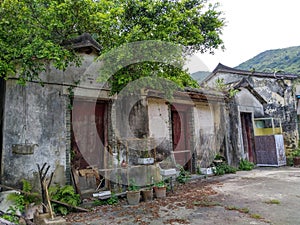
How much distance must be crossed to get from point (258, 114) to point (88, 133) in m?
9.10

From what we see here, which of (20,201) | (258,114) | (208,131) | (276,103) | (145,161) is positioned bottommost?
(20,201)

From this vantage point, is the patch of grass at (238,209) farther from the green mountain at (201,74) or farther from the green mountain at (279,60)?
the green mountain at (279,60)

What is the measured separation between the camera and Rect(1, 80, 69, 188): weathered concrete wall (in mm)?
4566

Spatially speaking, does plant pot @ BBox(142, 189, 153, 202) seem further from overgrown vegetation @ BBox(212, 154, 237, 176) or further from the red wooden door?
overgrown vegetation @ BBox(212, 154, 237, 176)

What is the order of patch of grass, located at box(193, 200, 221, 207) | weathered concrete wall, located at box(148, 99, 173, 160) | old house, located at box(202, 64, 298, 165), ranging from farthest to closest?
old house, located at box(202, 64, 298, 165) → weathered concrete wall, located at box(148, 99, 173, 160) → patch of grass, located at box(193, 200, 221, 207)

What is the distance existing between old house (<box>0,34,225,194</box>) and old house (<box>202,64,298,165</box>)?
7.25ft

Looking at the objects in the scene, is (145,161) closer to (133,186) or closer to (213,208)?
(133,186)

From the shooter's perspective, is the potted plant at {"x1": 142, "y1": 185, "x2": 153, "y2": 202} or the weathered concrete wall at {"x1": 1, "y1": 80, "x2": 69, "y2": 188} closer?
the weathered concrete wall at {"x1": 1, "y1": 80, "x2": 69, "y2": 188}

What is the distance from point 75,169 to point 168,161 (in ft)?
10.0

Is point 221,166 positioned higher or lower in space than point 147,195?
higher

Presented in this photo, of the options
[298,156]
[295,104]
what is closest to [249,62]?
[295,104]

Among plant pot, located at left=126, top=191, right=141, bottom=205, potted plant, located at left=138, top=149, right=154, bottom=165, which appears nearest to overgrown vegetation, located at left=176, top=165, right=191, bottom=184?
potted plant, located at left=138, top=149, right=154, bottom=165

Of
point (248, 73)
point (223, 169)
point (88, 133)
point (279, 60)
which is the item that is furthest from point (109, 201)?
point (279, 60)

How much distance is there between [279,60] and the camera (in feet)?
90.1
